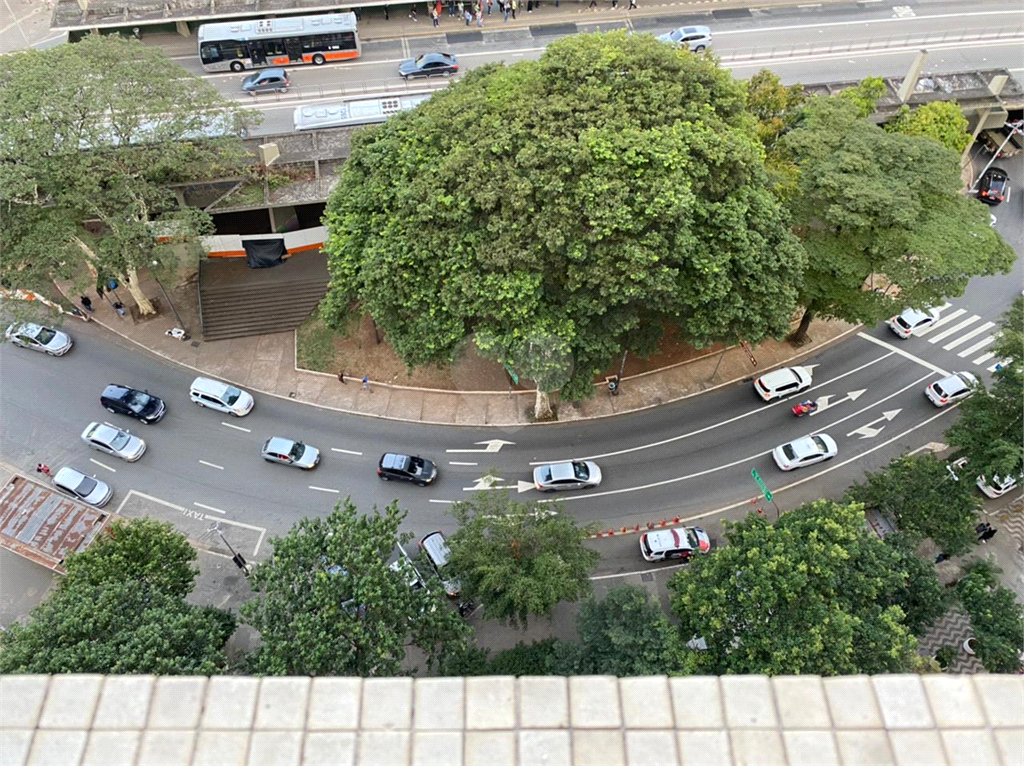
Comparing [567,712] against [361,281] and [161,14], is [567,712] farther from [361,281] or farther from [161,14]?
[161,14]

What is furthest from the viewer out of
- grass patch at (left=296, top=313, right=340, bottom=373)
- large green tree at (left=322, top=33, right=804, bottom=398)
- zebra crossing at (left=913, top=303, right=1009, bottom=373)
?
zebra crossing at (left=913, top=303, right=1009, bottom=373)

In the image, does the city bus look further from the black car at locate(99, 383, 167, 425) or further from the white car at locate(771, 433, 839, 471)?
the white car at locate(771, 433, 839, 471)

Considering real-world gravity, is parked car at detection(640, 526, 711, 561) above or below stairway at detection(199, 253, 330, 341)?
below

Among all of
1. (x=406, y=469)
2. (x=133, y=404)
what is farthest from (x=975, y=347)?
(x=133, y=404)

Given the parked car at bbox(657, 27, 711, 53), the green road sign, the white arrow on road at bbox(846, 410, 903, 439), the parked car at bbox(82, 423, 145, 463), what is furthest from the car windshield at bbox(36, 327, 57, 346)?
the parked car at bbox(657, 27, 711, 53)

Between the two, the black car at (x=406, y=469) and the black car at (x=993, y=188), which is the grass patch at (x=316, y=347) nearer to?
the black car at (x=406, y=469)

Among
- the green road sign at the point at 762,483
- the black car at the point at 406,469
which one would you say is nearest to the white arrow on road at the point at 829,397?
the green road sign at the point at 762,483

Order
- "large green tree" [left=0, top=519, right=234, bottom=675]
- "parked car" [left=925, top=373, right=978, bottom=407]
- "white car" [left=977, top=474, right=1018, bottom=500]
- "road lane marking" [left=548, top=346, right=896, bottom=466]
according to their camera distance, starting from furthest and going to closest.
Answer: "parked car" [left=925, top=373, right=978, bottom=407] → "road lane marking" [left=548, top=346, right=896, bottom=466] → "white car" [left=977, top=474, right=1018, bottom=500] → "large green tree" [left=0, top=519, right=234, bottom=675]

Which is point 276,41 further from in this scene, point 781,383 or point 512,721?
point 512,721
